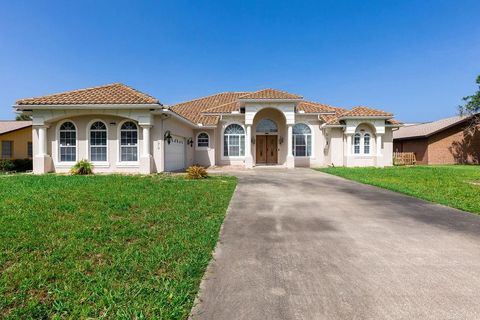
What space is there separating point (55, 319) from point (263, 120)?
21.0 m

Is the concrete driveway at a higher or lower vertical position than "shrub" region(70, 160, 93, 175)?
lower

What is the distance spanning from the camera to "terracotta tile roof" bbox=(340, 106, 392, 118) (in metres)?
20.5

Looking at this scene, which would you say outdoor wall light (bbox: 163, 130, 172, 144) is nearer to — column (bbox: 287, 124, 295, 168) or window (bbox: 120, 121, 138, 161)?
window (bbox: 120, 121, 138, 161)

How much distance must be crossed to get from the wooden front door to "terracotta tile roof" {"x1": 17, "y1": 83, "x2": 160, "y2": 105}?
10.8 meters

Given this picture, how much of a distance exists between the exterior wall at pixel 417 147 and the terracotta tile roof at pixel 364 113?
10.5m

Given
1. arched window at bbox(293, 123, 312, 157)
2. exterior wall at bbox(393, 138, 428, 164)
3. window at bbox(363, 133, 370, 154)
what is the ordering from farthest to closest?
exterior wall at bbox(393, 138, 428, 164) → arched window at bbox(293, 123, 312, 157) → window at bbox(363, 133, 370, 154)

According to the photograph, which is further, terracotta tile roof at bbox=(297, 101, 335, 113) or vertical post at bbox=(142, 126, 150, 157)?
terracotta tile roof at bbox=(297, 101, 335, 113)

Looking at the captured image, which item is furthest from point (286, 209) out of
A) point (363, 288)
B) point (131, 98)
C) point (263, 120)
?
point (263, 120)

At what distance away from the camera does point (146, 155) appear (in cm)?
1454

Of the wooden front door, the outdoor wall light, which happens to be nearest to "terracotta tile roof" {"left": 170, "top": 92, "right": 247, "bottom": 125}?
the wooden front door

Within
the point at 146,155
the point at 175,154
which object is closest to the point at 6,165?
the point at 146,155

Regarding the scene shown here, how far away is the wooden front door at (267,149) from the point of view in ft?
74.4

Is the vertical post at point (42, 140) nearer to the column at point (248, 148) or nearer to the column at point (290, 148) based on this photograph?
the column at point (248, 148)

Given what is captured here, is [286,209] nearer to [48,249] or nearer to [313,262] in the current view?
[313,262]
